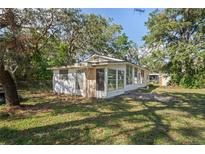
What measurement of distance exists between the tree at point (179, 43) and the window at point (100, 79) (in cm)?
1475

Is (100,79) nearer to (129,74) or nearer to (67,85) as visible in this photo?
(67,85)

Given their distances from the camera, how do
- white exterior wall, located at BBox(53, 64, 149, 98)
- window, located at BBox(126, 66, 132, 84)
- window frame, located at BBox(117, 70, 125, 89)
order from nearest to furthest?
white exterior wall, located at BBox(53, 64, 149, 98) < window frame, located at BBox(117, 70, 125, 89) < window, located at BBox(126, 66, 132, 84)

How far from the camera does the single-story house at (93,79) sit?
49.0ft

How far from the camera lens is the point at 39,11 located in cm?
1035

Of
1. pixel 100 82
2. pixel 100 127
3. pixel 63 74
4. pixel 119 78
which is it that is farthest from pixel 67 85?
pixel 100 127

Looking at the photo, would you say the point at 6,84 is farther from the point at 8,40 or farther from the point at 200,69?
the point at 200,69

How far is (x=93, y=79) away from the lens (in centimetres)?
1539

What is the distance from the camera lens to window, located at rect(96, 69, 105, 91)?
1501 cm

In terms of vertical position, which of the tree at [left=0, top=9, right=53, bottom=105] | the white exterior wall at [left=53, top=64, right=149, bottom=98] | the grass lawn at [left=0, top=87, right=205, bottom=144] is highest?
the tree at [left=0, top=9, right=53, bottom=105]

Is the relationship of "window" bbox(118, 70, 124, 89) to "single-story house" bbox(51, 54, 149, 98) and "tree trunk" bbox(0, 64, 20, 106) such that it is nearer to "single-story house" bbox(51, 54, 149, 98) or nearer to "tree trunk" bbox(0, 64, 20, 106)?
"single-story house" bbox(51, 54, 149, 98)

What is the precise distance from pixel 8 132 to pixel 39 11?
5.91 meters

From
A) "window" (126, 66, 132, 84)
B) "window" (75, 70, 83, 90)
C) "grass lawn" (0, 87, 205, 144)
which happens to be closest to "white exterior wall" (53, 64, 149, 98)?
"window" (75, 70, 83, 90)

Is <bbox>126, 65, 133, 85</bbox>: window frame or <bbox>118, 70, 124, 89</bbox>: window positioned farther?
<bbox>126, 65, 133, 85</bbox>: window frame
